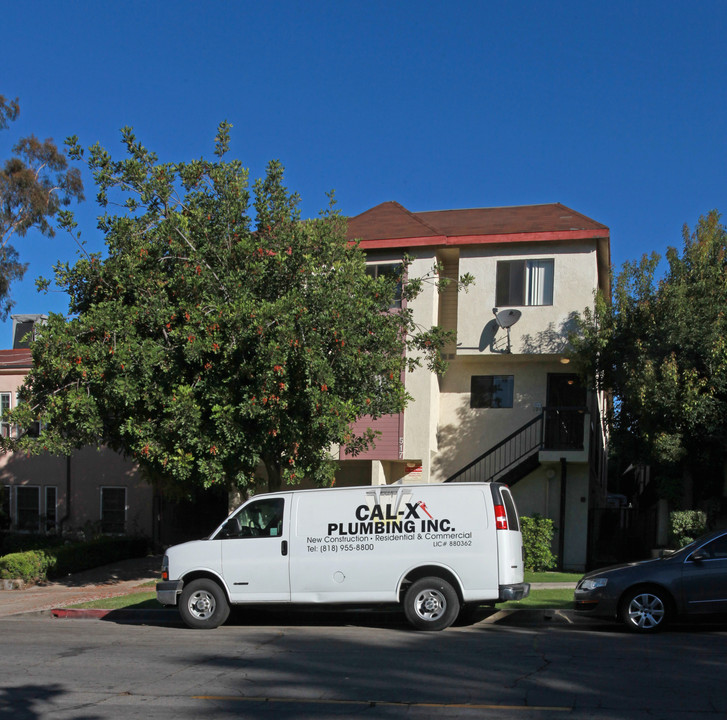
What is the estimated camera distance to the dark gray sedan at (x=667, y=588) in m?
10.5

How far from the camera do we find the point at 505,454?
20328 millimetres

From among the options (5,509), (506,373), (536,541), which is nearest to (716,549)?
(536,541)

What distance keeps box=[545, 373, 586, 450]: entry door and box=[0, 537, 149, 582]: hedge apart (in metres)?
11.1

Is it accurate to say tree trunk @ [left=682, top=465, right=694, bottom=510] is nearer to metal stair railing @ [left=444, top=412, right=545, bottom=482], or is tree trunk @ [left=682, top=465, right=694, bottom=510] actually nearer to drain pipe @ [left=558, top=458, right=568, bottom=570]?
drain pipe @ [left=558, top=458, right=568, bottom=570]

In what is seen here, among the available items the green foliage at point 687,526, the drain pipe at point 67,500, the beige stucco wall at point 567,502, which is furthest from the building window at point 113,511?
the green foliage at point 687,526

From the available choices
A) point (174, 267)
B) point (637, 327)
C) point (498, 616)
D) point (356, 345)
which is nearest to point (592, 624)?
point (498, 616)

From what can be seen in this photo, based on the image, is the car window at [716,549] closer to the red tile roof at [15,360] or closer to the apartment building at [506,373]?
the apartment building at [506,373]

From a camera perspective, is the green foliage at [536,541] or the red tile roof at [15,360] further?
the red tile roof at [15,360]

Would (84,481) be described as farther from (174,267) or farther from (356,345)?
(356,345)

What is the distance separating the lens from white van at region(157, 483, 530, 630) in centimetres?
1111

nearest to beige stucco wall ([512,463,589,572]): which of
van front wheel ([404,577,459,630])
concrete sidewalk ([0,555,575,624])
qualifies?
concrete sidewalk ([0,555,575,624])

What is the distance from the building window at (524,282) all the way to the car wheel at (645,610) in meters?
10.2

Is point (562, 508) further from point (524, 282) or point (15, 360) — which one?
point (15, 360)

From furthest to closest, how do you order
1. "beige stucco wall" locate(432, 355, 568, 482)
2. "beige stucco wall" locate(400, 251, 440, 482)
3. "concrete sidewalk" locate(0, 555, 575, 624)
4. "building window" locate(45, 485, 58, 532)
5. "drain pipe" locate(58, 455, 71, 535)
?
1. "building window" locate(45, 485, 58, 532)
2. "drain pipe" locate(58, 455, 71, 535)
3. "beige stucco wall" locate(432, 355, 568, 482)
4. "beige stucco wall" locate(400, 251, 440, 482)
5. "concrete sidewalk" locate(0, 555, 575, 624)
